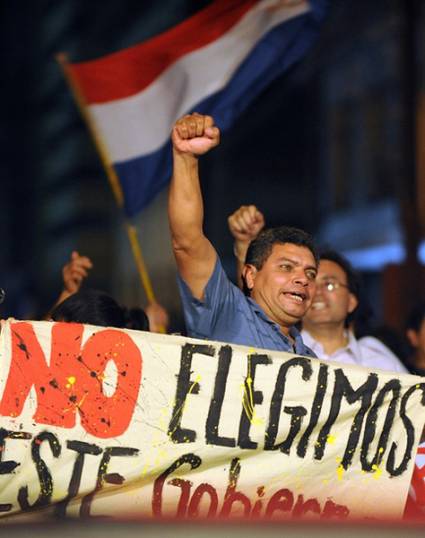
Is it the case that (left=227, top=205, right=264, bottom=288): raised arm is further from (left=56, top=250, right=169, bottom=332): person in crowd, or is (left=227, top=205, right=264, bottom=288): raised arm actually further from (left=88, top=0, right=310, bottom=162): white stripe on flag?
(left=88, top=0, right=310, bottom=162): white stripe on flag

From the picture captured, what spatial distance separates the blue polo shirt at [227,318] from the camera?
14.3 feet

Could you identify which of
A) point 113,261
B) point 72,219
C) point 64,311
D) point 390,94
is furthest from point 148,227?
point 64,311

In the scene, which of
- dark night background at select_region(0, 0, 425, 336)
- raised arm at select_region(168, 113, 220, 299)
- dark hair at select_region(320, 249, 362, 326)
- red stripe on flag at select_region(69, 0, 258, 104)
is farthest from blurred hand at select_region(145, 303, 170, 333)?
raised arm at select_region(168, 113, 220, 299)

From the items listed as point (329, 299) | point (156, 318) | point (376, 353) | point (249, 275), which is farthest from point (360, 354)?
point (249, 275)

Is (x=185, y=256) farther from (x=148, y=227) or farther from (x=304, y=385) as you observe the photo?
(x=148, y=227)

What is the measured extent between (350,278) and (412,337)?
747mm

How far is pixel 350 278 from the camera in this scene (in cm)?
639

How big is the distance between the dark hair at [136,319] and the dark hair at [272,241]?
0.72 meters

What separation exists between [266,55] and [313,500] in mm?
4047

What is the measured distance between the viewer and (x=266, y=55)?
7.72 m

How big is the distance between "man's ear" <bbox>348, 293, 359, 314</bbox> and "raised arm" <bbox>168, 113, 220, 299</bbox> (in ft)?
6.93

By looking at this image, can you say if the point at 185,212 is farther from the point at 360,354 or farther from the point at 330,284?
the point at 360,354

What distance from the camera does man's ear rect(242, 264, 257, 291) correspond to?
4.80 m

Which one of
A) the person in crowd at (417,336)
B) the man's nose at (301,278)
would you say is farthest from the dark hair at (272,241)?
the person in crowd at (417,336)
